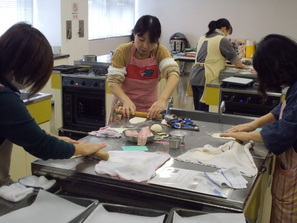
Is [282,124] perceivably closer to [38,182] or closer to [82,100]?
[38,182]

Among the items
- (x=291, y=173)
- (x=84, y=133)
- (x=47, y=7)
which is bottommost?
(x=84, y=133)

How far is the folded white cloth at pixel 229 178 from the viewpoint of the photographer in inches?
51.5

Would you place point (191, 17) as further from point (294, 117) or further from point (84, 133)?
point (294, 117)

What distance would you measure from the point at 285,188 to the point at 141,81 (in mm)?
1068

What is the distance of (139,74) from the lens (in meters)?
2.33

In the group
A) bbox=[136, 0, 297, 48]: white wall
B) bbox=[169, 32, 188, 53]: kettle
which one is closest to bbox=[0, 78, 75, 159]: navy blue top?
bbox=[169, 32, 188, 53]: kettle

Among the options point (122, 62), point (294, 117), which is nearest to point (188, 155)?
point (294, 117)

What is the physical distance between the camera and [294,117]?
1.52 meters

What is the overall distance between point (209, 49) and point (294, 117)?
8.25ft

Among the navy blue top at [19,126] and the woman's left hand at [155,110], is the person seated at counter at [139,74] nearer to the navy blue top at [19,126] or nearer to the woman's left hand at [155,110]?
the woman's left hand at [155,110]

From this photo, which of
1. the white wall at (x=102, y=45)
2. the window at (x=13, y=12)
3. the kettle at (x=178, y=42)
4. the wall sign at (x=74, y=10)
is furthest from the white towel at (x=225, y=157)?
the kettle at (x=178, y=42)

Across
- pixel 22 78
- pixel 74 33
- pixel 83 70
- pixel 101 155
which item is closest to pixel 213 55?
pixel 83 70

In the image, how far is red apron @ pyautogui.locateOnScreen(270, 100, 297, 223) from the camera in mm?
1632

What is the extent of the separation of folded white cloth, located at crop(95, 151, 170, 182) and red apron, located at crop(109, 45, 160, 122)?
0.79m
